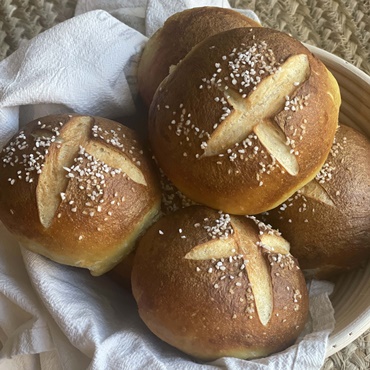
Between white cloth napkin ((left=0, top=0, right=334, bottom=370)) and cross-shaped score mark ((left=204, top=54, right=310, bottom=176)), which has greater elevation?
A: cross-shaped score mark ((left=204, top=54, right=310, bottom=176))

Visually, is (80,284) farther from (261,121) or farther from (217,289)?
(261,121)

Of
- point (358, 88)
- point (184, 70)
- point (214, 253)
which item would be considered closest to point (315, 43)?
point (358, 88)

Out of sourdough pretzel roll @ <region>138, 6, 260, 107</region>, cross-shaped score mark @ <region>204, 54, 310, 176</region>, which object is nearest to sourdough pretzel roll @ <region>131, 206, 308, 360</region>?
cross-shaped score mark @ <region>204, 54, 310, 176</region>

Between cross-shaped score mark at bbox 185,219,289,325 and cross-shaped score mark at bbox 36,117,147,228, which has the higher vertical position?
cross-shaped score mark at bbox 36,117,147,228

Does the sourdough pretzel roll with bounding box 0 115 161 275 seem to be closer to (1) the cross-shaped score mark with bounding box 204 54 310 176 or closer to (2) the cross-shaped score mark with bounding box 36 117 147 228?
(2) the cross-shaped score mark with bounding box 36 117 147 228

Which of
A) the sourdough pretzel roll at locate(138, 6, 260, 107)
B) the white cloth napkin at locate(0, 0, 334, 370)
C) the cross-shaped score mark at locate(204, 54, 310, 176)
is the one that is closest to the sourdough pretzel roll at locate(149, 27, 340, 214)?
the cross-shaped score mark at locate(204, 54, 310, 176)

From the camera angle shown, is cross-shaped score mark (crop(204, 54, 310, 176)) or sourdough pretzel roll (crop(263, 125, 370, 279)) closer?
cross-shaped score mark (crop(204, 54, 310, 176))

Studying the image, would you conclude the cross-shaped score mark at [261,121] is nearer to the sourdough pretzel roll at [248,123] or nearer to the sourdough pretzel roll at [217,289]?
the sourdough pretzel roll at [248,123]

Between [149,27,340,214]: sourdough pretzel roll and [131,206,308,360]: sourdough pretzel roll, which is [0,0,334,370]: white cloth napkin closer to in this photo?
[131,206,308,360]: sourdough pretzel roll

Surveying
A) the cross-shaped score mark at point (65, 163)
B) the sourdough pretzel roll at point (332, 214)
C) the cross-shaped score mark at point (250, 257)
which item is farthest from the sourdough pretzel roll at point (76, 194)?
the sourdough pretzel roll at point (332, 214)
